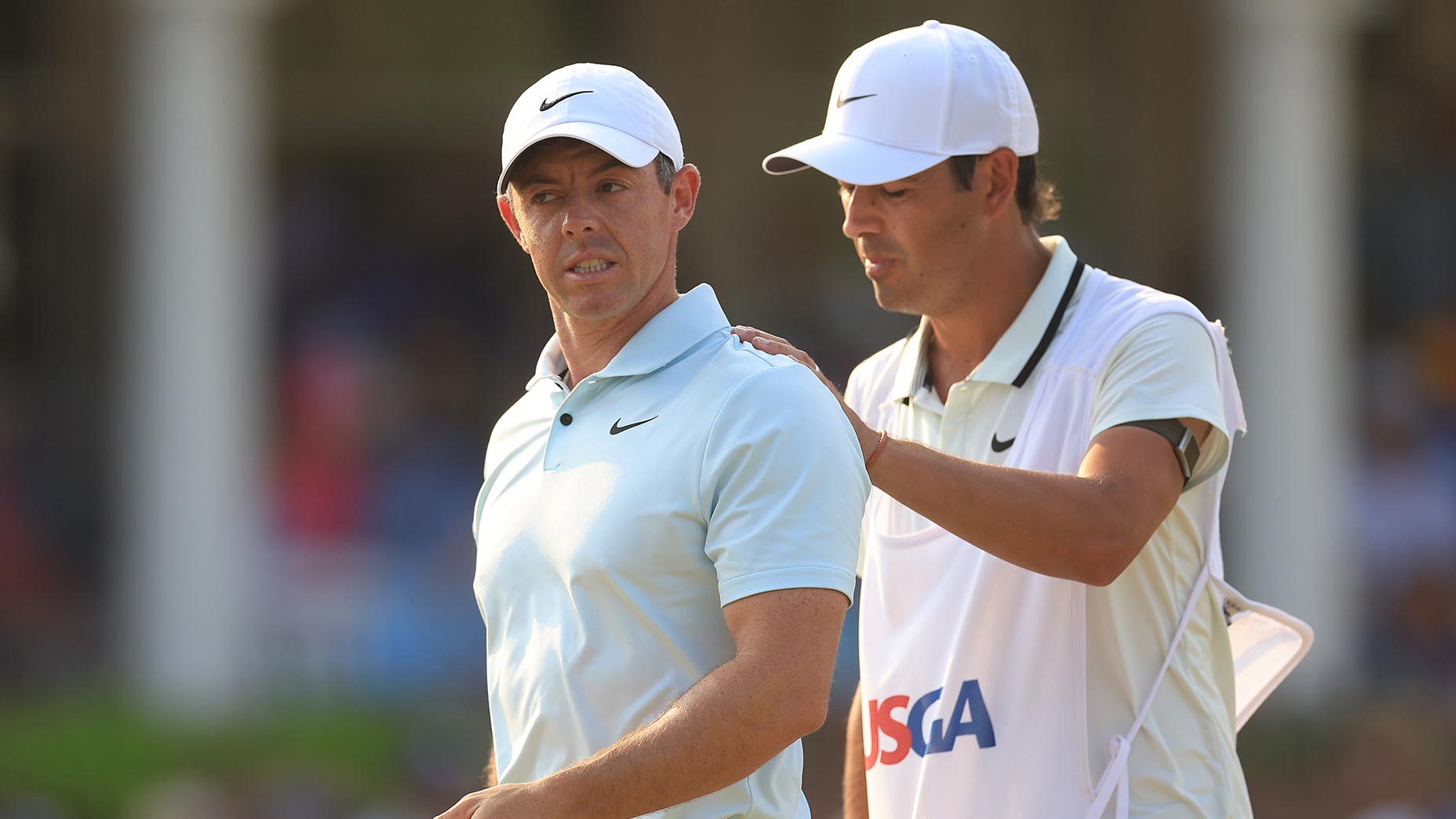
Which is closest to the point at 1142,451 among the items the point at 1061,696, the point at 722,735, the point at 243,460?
the point at 1061,696

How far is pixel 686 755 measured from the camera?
2.30 metres

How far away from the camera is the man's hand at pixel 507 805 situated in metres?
2.29

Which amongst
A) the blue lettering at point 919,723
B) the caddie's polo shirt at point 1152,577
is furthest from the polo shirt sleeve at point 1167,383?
the blue lettering at point 919,723

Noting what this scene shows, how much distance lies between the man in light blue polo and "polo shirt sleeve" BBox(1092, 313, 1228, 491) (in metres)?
0.66

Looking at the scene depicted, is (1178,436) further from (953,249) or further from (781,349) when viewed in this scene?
(781,349)

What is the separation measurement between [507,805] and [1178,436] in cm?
122

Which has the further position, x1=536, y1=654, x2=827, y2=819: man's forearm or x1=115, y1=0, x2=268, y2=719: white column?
x1=115, y1=0, x2=268, y2=719: white column

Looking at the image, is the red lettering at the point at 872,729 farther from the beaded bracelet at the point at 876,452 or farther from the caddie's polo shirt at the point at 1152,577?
the beaded bracelet at the point at 876,452

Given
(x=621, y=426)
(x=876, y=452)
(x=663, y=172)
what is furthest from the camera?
(x=876, y=452)

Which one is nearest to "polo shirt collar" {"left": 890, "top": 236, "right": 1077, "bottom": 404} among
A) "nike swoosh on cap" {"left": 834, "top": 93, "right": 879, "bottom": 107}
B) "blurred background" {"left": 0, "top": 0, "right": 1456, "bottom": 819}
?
"nike swoosh on cap" {"left": 834, "top": 93, "right": 879, "bottom": 107}

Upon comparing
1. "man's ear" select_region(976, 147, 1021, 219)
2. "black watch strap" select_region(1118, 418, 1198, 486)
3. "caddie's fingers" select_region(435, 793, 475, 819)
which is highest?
"man's ear" select_region(976, 147, 1021, 219)

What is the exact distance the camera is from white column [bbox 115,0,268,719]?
946cm

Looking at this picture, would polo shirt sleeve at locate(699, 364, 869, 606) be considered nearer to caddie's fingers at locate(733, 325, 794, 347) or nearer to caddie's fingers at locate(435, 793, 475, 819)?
caddie's fingers at locate(733, 325, 794, 347)

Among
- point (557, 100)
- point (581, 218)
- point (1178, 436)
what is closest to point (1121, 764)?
point (1178, 436)
